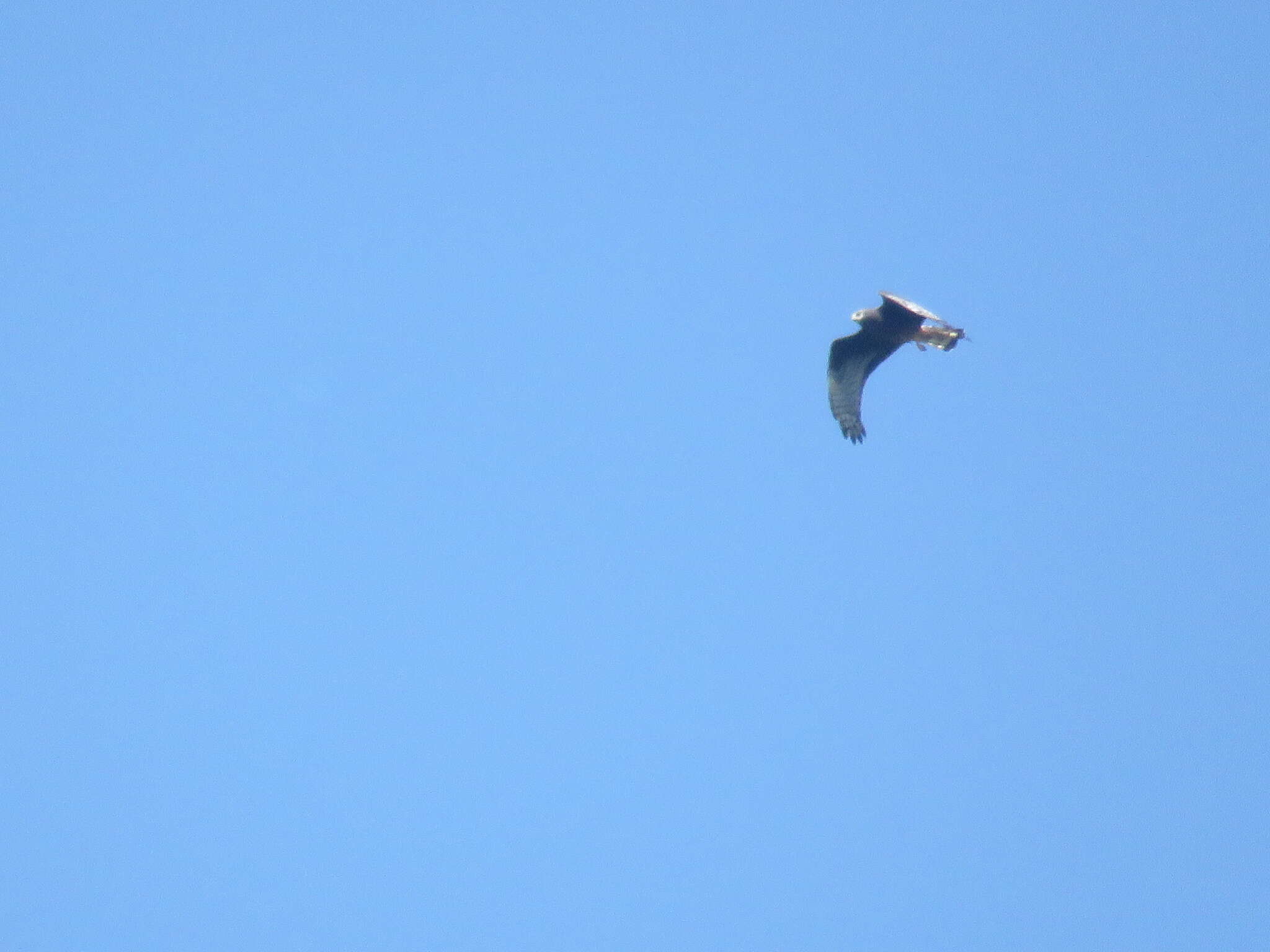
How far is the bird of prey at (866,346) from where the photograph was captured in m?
25.9

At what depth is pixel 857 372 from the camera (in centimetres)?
2705

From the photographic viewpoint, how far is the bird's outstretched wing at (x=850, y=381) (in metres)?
26.9

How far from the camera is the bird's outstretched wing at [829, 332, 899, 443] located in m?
26.9

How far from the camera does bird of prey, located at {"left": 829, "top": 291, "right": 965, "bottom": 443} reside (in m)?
25.9

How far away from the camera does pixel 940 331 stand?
25812 millimetres

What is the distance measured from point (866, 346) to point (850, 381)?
1.96 ft

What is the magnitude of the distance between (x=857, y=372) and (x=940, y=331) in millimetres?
1675

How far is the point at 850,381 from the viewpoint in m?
27.1

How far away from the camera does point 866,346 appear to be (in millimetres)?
26797
